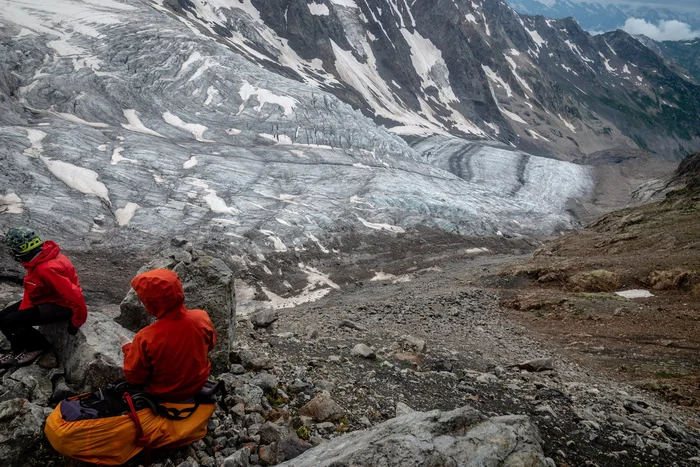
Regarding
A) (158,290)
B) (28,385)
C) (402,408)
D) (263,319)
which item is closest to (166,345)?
(158,290)

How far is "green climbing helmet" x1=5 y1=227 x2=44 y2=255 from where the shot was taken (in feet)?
23.1

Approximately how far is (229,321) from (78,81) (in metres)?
48.2

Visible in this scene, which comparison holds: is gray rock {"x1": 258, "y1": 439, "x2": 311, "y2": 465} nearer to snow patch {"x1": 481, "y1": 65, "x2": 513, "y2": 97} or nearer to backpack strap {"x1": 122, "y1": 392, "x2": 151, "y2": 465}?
backpack strap {"x1": 122, "y1": 392, "x2": 151, "y2": 465}

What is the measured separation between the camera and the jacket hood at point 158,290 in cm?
558

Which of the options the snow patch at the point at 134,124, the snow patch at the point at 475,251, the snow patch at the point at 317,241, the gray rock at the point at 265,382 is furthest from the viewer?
the snow patch at the point at 134,124

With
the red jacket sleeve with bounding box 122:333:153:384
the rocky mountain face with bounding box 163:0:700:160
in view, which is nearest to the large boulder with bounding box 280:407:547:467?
the red jacket sleeve with bounding box 122:333:153:384

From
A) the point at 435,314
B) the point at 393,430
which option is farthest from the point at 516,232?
the point at 393,430

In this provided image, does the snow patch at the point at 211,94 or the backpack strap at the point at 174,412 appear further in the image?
the snow patch at the point at 211,94

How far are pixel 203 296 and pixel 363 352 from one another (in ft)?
13.8

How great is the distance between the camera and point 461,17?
169125 millimetres

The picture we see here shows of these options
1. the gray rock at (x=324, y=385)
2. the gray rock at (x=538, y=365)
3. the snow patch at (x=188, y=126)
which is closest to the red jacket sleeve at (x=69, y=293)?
the gray rock at (x=324, y=385)

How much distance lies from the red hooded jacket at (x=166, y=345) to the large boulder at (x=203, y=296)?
285 cm

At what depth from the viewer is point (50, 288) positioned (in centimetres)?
727

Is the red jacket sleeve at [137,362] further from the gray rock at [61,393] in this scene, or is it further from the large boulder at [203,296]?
the large boulder at [203,296]
